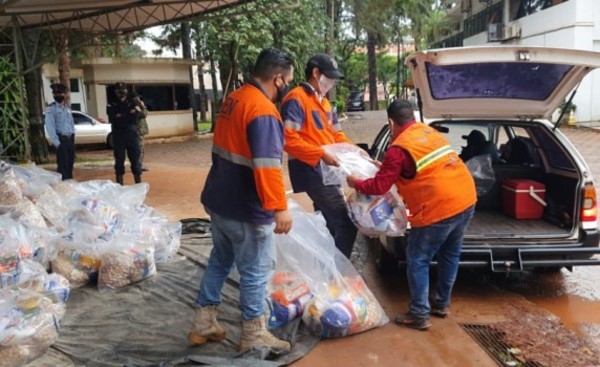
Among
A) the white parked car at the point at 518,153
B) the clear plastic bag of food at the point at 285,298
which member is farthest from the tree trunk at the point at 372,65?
the clear plastic bag of food at the point at 285,298

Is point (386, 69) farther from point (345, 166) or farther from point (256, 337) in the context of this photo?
point (256, 337)

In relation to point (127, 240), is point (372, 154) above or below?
above

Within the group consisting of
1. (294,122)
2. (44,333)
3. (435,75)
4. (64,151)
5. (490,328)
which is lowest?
(490,328)

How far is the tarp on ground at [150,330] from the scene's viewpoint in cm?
315

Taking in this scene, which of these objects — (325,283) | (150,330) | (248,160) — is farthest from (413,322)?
(150,330)

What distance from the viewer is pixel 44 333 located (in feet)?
10.3

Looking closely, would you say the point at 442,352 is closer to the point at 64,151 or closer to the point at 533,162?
the point at 533,162

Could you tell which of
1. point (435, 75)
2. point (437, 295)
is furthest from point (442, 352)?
point (435, 75)

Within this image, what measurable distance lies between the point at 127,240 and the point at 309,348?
73.0 inches

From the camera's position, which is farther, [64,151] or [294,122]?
[64,151]

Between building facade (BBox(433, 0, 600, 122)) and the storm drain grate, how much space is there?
1614 cm

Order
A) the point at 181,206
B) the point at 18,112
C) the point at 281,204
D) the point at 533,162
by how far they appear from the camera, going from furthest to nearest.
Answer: the point at 18,112
the point at 181,206
the point at 533,162
the point at 281,204

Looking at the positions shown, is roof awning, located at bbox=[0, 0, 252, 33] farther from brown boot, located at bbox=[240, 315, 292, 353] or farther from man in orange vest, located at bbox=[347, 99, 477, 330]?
brown boot, located at bbox=[240, 315, 292, 353]

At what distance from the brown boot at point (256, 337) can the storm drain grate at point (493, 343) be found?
128 centimetres
